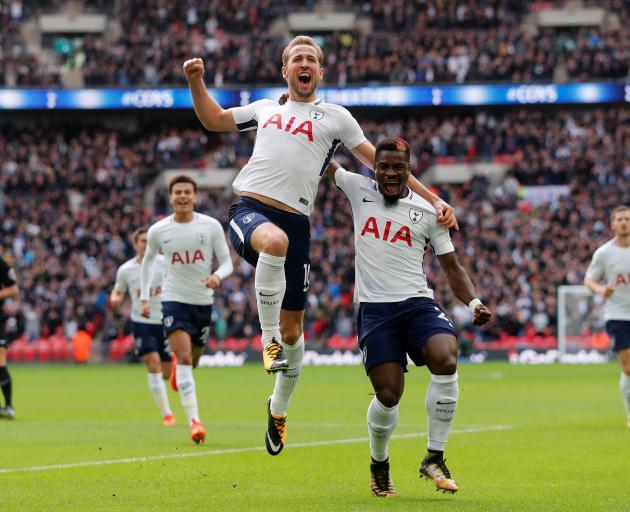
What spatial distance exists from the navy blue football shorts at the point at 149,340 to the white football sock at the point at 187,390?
134 inches

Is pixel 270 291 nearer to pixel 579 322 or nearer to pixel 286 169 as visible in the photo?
pixel 286 169

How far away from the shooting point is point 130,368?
3709cm

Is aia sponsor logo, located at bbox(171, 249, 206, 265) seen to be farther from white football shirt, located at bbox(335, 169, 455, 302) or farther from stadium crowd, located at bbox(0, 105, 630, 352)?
stadium crowd, located at bbox(0, 105, 630, 352)

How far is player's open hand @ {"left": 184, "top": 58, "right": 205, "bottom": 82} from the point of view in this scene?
32.0 feet

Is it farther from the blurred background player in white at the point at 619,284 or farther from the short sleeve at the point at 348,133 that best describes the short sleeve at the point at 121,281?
the short sleeve at the point at 348,133

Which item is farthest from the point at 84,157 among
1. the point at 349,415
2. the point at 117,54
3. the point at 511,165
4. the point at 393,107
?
the point at 349,415

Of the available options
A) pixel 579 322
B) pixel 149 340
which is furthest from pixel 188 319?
pixel 579 322

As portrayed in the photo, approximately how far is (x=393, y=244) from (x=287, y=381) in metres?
1.82

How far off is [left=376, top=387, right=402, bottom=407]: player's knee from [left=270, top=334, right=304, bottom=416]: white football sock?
1380 mm

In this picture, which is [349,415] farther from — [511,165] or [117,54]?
A: [117,54]

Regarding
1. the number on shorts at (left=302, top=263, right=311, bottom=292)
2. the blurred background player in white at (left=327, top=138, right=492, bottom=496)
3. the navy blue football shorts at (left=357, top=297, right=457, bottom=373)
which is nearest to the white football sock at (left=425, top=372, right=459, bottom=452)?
the blurred background player in white at (left=327, top=138, right=492, bottom=496)

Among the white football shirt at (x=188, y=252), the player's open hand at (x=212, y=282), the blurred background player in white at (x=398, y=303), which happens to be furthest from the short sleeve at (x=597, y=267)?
the blurred background player in white at (x=398, y=303)

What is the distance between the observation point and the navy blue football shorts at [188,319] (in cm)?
1484

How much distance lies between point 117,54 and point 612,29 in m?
21.1
